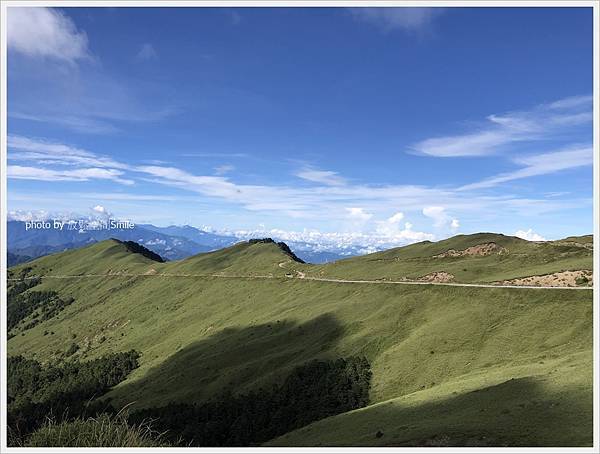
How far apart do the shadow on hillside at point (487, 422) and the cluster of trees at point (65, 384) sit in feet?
299

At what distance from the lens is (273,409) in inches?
2778

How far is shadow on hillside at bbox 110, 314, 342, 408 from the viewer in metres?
86.1

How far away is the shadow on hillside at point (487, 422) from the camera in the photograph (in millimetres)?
A: 27922

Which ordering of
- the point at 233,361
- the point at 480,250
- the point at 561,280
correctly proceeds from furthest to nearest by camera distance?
1. the point at 480,250
2. the point at 233,361
3. the point at 561,280

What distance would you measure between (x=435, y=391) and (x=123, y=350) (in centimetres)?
14191

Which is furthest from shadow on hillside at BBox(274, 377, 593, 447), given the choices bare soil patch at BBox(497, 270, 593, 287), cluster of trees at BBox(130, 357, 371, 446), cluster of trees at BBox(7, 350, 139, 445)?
cluster of trees at BBox(7, 350, 139, 445)

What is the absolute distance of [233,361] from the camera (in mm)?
98562

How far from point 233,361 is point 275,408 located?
30.1m

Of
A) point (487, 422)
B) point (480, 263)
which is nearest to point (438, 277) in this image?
point (480, 263)

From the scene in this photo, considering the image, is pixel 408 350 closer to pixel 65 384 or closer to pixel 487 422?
pixel 487 422

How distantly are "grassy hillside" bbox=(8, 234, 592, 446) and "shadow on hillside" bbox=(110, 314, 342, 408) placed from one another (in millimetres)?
461

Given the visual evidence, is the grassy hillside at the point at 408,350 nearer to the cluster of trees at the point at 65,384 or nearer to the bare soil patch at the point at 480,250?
the bare soil patch at the point at 480,250

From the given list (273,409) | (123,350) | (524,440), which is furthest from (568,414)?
(123,350)

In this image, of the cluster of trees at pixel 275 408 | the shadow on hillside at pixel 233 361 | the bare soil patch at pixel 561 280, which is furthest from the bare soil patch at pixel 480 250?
the cluster of trees at pixel 275 408
